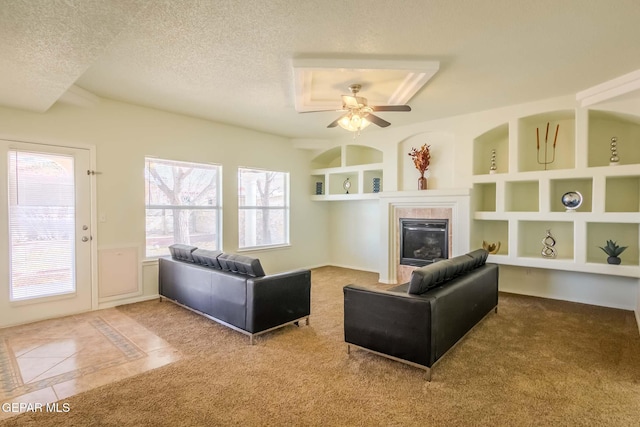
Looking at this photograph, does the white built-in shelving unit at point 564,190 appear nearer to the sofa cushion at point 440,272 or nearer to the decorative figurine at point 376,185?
the sofa cushion at point 440,272

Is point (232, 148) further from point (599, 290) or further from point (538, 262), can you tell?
point (599, 290)

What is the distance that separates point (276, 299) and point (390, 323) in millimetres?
1207

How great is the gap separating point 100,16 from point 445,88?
3450 mm

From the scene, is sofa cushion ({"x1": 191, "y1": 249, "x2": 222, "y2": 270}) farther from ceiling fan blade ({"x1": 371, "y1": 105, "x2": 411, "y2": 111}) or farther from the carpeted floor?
ceiling fan blade ({"x1": 371, "y1": 105, "x2": 411, "y2": 111})

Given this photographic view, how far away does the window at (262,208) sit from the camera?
6.03m

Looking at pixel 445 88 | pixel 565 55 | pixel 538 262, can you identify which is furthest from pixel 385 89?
pixel 538 262

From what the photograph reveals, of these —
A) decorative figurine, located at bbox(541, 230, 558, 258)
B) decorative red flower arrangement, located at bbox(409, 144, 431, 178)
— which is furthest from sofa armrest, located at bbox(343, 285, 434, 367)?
decorative red flower arrangement, located at bbox(409, 144, 431, 178)

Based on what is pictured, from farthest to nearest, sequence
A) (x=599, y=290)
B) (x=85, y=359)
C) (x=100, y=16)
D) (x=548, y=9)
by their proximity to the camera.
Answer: (x=599, y=290) < (x=85, y=359) < (x=548, y=9) < (x=100, y=16)

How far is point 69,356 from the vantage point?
2889mm

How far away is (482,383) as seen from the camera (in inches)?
95.3

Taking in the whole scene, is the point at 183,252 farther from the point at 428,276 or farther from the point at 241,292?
the point at 428,276

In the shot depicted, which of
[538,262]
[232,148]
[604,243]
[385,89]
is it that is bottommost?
[538,262]

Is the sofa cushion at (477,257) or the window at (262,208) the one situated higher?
the window at (262,208)

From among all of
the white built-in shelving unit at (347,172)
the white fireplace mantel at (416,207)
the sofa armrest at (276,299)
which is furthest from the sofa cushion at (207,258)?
the white built-in shelving unit at (347,172)
